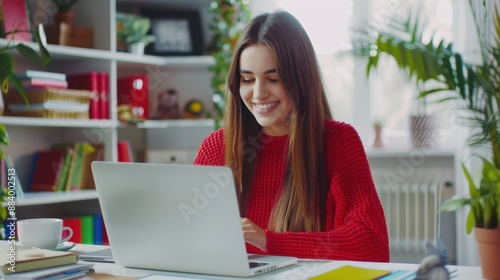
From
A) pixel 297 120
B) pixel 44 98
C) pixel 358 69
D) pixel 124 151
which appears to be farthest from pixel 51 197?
pixel 358 69

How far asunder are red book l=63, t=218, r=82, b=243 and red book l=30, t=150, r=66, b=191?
0.55ft

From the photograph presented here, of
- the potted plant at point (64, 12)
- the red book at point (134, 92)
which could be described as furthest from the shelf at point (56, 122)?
the potted plant at point (64, 12)

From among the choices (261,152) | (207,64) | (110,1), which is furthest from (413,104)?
(261,152)

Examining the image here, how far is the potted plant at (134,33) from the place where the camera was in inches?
136

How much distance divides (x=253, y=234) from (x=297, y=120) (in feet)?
1.47

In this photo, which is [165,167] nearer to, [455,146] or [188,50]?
[188,50]

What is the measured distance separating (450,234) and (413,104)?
0.78 meters

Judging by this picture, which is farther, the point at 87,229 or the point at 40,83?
the point at 87,229

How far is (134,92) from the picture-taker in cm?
350

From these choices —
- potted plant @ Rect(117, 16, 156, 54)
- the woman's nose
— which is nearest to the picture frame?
potted plant @ Rect(117, 16, 156, 54)

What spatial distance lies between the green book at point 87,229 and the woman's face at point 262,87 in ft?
5.22

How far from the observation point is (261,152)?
1.92 meters

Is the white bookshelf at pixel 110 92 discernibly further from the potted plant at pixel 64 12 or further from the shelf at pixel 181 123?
the potted plant at pixel 64 12

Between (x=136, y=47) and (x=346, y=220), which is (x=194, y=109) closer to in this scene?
(x=136, y=47)
